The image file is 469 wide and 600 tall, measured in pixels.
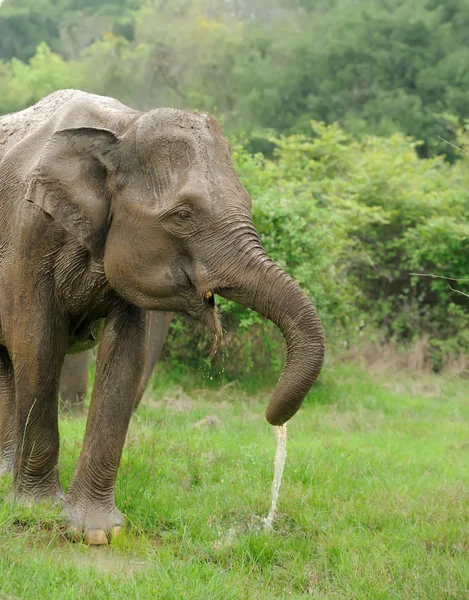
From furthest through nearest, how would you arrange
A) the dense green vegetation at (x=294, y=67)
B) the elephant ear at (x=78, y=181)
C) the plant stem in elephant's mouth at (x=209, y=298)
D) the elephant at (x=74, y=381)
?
1. the dense green vegetation at (x=294, y=67)
2. the elephant at (x=74, y=381)
3. the elephant ear at (x=78, y=181)
4. the plant stem in elephant's mouth at (x=209, y=298)

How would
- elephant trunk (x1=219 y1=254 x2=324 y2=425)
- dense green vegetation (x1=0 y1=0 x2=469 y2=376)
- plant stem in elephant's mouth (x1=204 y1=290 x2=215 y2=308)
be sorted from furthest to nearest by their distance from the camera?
dense green vegetation (x1=0 y1=0 x2=469 y2=376)
plant stem in elephant's mouth (x1=204 y1=290 x2=215 y2=308)
elephant trunk (x1=219 y1=254 x2=324 y2=425)

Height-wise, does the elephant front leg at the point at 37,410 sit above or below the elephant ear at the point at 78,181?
below

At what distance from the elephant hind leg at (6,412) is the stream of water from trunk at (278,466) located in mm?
2083

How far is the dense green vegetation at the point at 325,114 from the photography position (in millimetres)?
12977

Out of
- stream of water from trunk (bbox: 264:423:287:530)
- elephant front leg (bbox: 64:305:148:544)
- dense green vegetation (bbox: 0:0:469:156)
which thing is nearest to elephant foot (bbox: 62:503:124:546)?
elephant front leg (bbox: 64:305:148:544)

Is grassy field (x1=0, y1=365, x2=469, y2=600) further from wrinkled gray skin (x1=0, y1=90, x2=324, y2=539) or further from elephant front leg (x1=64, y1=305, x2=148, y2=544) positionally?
wrinkled gray skin (x1=0, y1=90, x2=324, y2=539)

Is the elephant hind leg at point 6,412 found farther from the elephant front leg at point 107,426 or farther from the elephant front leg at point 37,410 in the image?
the elephant front leg at point 107,426

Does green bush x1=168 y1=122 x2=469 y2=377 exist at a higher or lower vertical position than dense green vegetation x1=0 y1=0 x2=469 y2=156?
higher

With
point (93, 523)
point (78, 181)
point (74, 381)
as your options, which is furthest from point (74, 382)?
point (78, 181)

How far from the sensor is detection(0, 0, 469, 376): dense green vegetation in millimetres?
12977

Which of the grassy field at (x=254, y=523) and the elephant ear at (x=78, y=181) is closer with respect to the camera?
the grassy field at (x=254, y=523)

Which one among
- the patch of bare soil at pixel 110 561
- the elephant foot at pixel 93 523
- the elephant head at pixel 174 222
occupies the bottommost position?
the elephant foot at pixel 93 523

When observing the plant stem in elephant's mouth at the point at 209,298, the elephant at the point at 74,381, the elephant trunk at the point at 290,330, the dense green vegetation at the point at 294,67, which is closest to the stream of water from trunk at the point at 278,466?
the elephant trunk at the point at 290,330

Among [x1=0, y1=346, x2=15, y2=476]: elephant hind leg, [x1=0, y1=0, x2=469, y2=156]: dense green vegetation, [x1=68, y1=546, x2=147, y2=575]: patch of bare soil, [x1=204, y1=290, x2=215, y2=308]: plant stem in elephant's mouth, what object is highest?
[x1=204, y1=290, x2=215, y2=308]: plant stem in elephant's mouth
